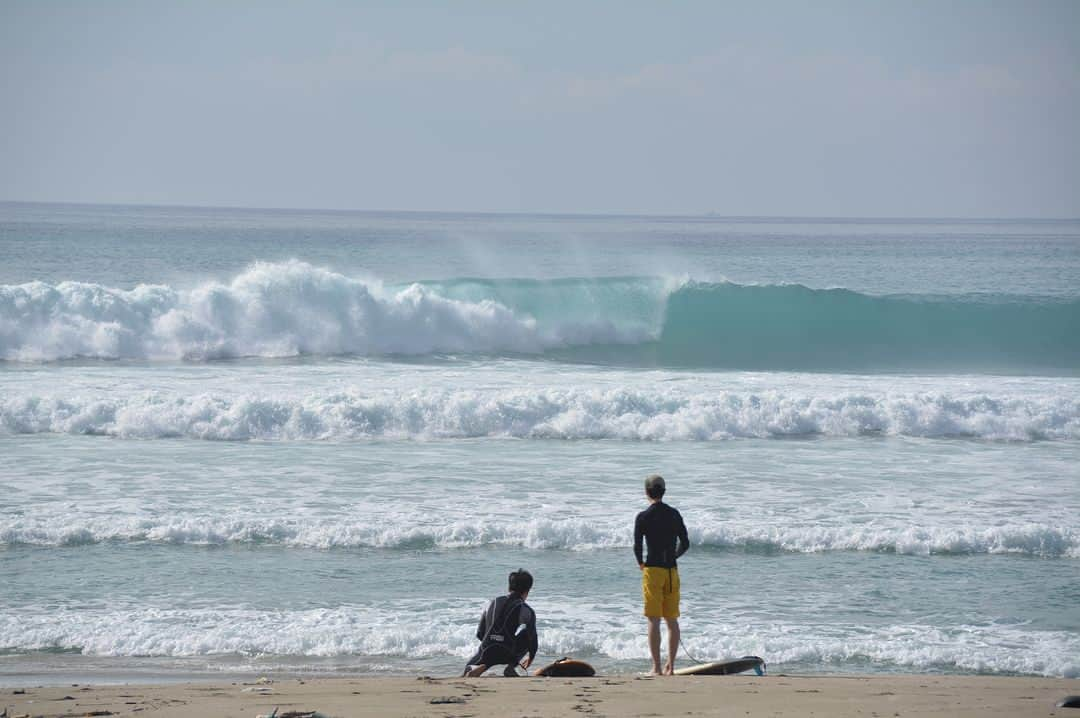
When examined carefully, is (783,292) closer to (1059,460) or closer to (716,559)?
(1059,460)

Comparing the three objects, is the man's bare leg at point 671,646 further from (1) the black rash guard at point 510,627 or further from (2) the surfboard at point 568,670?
(1) the black rash guard at point 510,627

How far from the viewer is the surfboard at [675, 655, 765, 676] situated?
6.54 m

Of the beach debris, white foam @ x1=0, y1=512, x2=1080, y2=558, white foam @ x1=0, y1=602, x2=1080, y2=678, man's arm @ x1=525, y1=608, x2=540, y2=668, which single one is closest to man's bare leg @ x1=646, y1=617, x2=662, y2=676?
white foam @ x1=0, y1=602, x2=1080, y2=678

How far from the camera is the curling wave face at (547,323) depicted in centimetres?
2366

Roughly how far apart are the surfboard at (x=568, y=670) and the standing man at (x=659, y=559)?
470 mm

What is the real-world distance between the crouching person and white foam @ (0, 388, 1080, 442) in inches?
341

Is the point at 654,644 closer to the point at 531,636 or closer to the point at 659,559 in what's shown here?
the point at 659,559

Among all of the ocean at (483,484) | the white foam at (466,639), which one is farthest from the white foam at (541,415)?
the white foam at (466,639)

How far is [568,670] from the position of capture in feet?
21.4

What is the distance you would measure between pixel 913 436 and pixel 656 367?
932cm

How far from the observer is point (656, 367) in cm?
2464

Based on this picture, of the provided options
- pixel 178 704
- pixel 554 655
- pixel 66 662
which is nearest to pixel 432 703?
pixel 178 704

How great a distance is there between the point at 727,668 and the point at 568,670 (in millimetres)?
917

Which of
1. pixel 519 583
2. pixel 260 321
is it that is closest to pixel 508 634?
pixel 519 583
